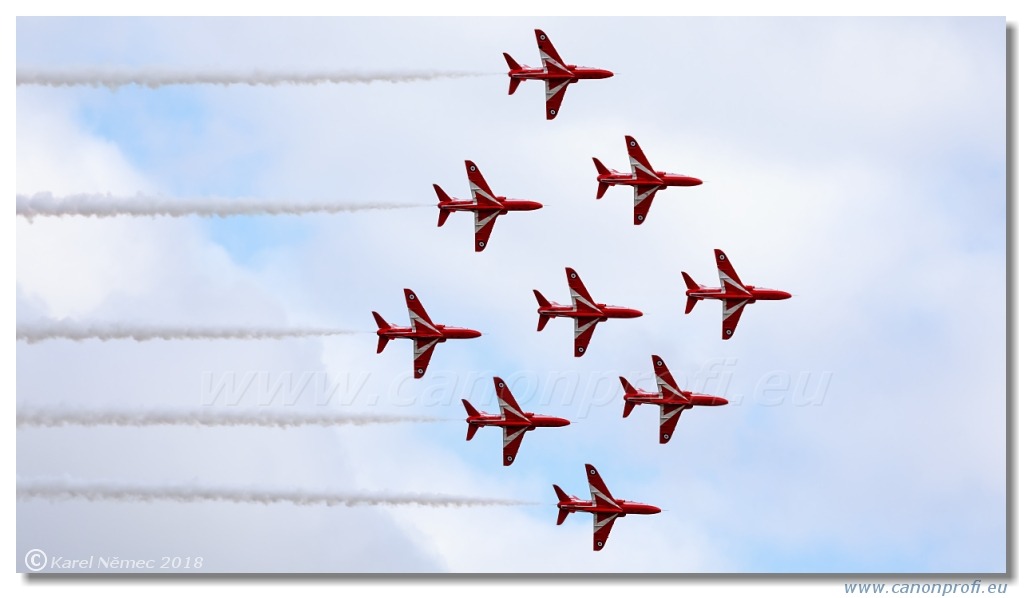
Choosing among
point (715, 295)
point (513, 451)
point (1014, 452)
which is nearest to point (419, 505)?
point (513, 451)

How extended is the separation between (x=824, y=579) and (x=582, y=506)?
955cm

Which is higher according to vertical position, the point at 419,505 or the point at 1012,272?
the point at 1012,272

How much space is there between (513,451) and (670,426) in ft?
17.4

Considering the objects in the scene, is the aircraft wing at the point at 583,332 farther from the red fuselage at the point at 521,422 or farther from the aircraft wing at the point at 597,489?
the aircraft wing at the point at 597,489

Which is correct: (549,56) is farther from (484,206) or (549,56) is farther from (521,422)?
(521,422)

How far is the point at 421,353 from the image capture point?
318 ft

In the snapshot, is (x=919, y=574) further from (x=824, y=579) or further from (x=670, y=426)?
(x=670, y=426)

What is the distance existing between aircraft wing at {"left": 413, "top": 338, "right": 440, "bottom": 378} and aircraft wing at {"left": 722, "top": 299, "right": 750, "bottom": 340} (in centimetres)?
933

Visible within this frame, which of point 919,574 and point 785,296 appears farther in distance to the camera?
point 785,296

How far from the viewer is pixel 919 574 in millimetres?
91125

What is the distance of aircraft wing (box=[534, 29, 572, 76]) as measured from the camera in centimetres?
9644

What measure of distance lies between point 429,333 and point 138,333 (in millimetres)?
9138

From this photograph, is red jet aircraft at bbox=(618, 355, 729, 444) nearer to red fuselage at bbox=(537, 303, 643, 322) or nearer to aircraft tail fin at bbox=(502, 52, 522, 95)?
red fuselage at bbox=(537, 303, 643, 322)

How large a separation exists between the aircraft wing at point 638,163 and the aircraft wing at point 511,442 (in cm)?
892
